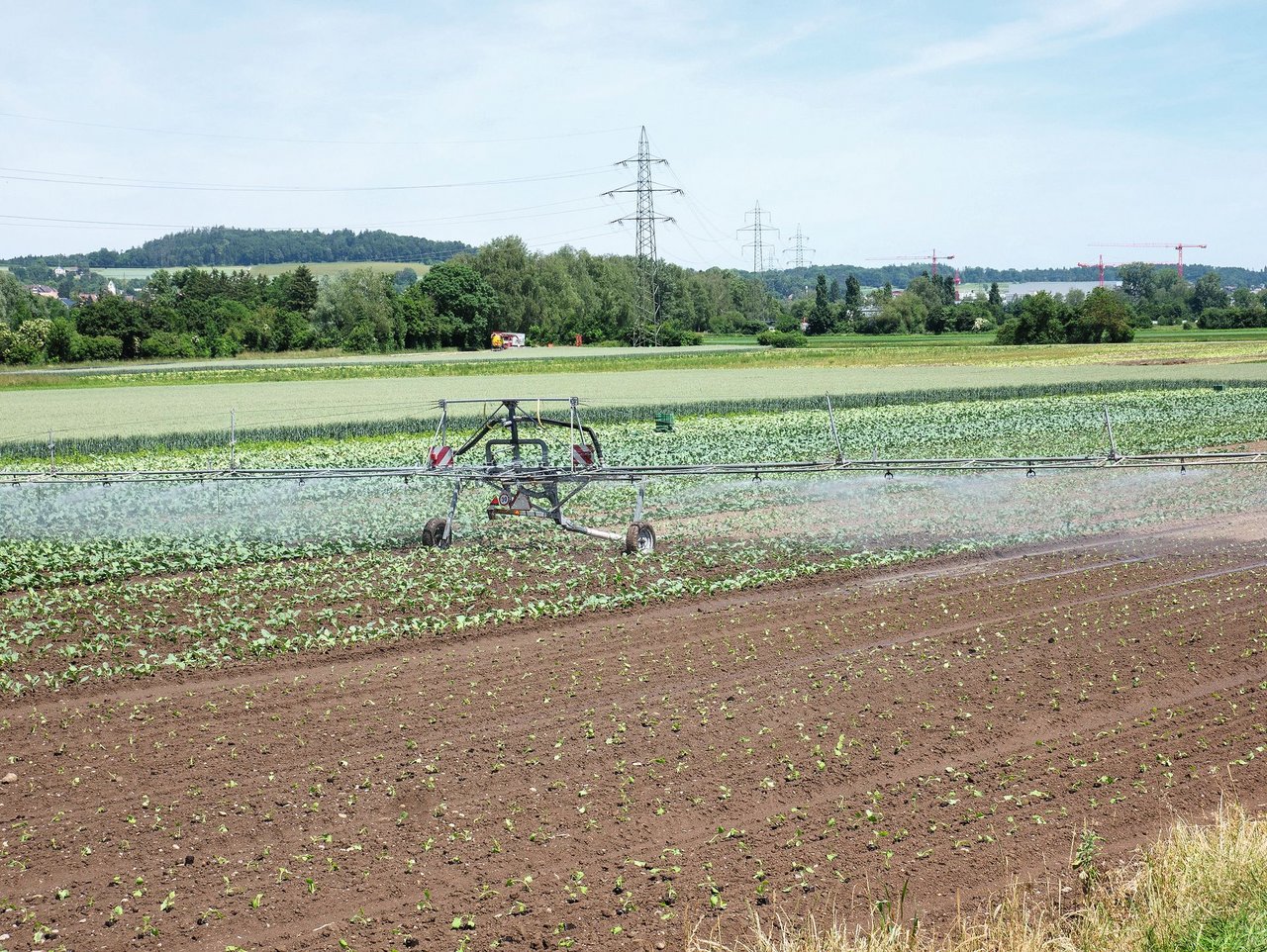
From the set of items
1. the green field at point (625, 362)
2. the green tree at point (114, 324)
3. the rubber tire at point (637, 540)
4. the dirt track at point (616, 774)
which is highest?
the green tree at point (114, 324)

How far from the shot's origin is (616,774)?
30.0ft

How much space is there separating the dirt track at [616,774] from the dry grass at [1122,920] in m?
0.36

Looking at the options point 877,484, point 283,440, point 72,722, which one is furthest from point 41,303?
point 72,722

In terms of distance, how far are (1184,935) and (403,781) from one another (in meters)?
5.40

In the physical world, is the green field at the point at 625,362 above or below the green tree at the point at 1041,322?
below

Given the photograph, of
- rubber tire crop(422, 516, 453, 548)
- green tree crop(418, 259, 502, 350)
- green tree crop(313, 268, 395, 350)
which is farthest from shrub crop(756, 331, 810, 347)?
rubber tire crop(422, 516, 453, 548)

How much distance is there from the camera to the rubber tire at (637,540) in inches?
703

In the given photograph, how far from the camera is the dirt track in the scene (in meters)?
7.20

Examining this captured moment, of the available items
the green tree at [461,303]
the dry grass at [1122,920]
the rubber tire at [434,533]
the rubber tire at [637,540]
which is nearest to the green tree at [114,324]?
the green tree at [461,303]

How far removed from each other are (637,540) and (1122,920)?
11.7 m

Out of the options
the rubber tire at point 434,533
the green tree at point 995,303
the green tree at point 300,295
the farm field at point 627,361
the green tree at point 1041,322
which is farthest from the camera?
the green tree at point 995,303

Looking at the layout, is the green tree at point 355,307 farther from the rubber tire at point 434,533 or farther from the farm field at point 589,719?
the rubber tire at point 434,533

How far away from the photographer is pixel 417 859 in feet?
25.4

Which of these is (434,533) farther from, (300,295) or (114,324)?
(300,295)
